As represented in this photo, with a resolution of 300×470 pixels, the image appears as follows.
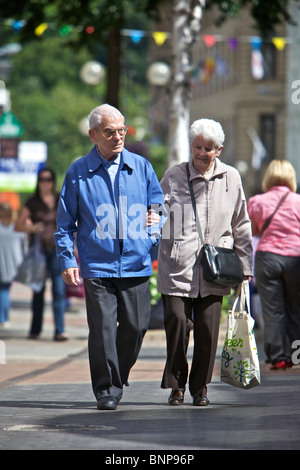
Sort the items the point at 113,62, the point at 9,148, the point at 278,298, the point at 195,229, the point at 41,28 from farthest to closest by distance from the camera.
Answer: the point at 9,148, the point at 113,62, the point at 41,28, the point at 278,298, the point at 195,229

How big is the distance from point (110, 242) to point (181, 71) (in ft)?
27.7

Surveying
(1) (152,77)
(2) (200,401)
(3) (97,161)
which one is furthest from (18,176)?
(2) (200,401)

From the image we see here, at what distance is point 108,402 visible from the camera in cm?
737

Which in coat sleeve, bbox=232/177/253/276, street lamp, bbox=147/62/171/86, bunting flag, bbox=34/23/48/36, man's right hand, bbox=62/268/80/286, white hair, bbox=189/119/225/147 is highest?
bunting flag, bbox=34/23/48/36

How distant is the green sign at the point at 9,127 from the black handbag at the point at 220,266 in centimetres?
2129

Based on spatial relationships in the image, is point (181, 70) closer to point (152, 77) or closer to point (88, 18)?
point (88, 18)

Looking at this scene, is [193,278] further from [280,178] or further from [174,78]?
[174,78]

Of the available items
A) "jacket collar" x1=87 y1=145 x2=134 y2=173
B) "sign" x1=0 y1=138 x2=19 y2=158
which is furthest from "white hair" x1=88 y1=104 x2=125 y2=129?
"sign" x1=0 y1=138 x2=19 y2=158

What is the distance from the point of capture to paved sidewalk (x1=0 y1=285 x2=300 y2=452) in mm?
6035

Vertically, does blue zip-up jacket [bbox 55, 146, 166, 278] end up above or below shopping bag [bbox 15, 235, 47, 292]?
above

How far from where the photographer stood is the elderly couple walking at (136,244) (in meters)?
7.43

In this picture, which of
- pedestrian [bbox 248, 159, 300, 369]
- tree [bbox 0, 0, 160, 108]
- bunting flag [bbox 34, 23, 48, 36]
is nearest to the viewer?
pedestrian [bbox 248, 159, 300, 369]

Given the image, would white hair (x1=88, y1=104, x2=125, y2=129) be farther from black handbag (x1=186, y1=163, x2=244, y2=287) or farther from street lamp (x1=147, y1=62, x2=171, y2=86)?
street lamp (x1=147, y1=62, x2=171, y2=86)

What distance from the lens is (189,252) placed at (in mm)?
7547
